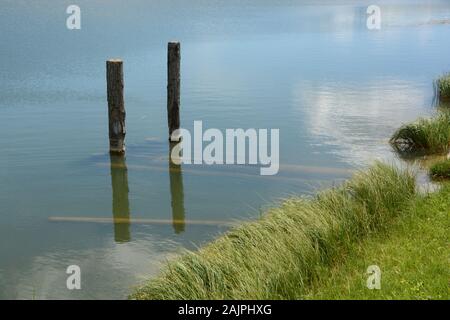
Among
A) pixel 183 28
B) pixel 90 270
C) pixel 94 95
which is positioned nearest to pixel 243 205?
pixel 90 270

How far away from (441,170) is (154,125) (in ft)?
34.5

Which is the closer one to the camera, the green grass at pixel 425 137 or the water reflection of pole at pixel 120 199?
the water reflection of pole at pixel 120 199

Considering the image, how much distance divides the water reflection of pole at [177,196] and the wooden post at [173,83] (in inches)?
37.8

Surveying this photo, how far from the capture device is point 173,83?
18.8 m

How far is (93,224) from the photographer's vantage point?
13.6m

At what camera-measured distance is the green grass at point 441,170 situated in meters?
14.3

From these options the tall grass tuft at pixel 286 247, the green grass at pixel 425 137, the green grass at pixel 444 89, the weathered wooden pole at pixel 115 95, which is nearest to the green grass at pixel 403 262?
the tall grass tuft at pixel 286 247

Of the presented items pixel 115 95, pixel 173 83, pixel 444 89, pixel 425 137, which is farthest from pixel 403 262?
pixel 444 89

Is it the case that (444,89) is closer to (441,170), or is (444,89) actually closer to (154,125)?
(154,125)

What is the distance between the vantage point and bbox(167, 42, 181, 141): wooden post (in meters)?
18.7

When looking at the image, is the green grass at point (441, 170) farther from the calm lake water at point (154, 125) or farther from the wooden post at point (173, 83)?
the wooden post at point (173, 83)

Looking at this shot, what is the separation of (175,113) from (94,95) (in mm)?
8889

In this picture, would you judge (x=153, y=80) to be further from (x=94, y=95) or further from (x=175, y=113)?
(x=175, y=113)

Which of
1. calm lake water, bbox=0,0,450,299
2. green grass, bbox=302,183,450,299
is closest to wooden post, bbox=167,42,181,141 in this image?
calm lake water, bbox=0,0,450,299
